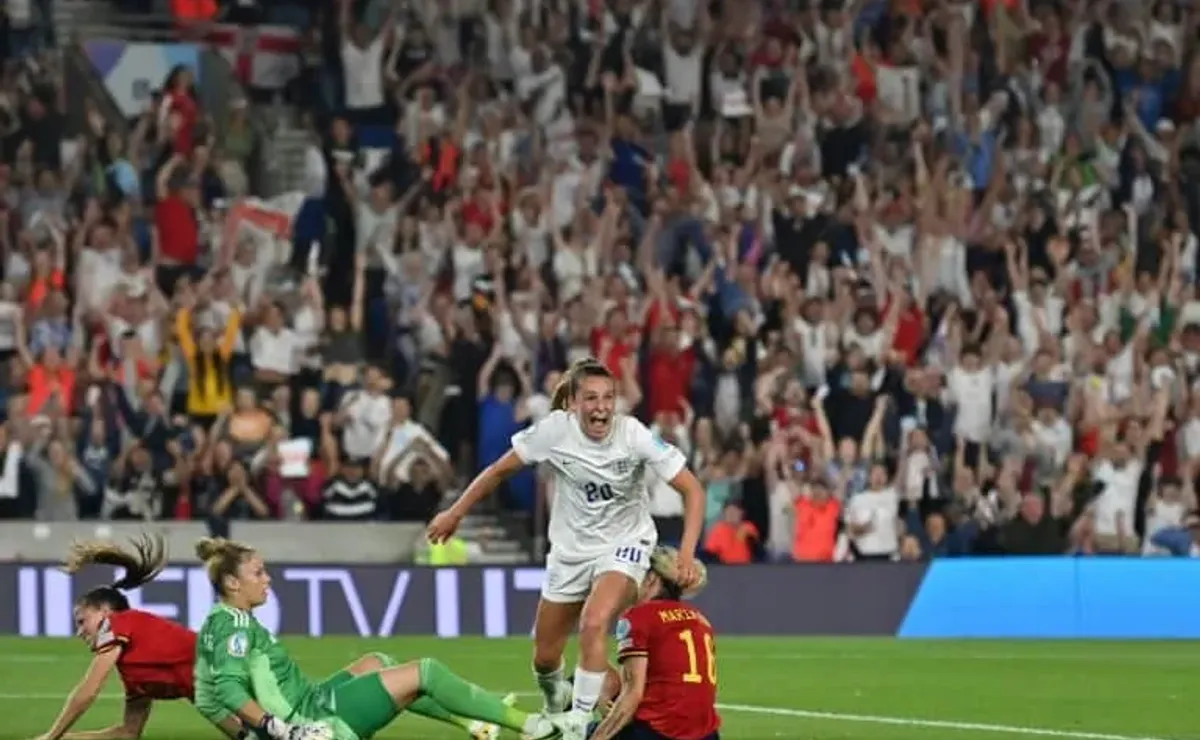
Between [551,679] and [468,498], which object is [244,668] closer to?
[468,498]

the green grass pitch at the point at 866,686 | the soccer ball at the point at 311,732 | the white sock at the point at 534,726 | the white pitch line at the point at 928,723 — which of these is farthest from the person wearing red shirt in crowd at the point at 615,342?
the soccer ball at the point at 311,732

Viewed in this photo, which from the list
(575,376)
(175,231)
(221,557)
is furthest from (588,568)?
(175,231)

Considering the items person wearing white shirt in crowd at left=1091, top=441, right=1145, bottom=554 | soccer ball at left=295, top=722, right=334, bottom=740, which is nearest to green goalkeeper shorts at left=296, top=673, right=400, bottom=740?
soccer ball at left=295, top=722, right=334, bottom=740

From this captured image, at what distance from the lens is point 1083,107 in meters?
30.7

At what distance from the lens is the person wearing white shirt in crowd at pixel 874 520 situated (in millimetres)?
25859

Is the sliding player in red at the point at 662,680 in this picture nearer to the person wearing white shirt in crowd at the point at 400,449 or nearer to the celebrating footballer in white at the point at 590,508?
the celebrating footballer in white at the point at 590,508

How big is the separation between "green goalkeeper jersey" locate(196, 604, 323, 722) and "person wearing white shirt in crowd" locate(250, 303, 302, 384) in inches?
548

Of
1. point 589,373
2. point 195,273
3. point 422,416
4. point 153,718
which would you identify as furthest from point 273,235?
point 589,373

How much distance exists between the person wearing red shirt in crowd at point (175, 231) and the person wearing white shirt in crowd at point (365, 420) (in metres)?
2.71

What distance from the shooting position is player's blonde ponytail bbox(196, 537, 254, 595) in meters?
12.9

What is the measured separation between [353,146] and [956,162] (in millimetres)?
6400

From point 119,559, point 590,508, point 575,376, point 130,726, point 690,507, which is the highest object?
point 575,376

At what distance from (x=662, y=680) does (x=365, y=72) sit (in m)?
18.5

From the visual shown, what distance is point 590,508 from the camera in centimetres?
1429
